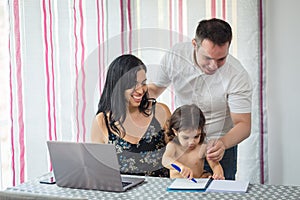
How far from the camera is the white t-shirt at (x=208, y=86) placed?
2.44 meters

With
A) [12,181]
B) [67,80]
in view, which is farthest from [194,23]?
[12,181]

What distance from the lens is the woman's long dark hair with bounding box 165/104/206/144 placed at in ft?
7.48

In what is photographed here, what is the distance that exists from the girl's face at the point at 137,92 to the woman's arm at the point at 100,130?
15 cm

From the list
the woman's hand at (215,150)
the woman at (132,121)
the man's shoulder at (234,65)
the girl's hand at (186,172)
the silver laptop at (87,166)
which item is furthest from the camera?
the man's shoulder at (234,65)

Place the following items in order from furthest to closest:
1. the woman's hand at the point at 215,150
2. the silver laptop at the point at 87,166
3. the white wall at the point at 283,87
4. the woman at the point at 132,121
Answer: the white wall at the point at 283,87, the woman's hand at the point at 215,150, the woman at the point at 132,121, the silver laptop at the point at 87,166

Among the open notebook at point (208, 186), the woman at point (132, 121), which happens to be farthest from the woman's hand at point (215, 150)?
the open notebook at point (208, 186)

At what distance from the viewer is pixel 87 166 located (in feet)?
6.50

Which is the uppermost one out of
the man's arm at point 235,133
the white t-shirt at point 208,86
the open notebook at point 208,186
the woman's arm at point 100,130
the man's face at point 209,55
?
the man's face at point 209,55

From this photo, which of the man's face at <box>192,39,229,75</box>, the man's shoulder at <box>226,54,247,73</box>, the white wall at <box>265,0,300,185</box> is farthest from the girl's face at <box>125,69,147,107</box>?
the white wall at <box>265,0,300,185</box>

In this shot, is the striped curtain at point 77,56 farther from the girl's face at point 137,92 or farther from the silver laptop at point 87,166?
the silver laptop at point 87,166

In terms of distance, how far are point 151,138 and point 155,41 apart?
0.47 m

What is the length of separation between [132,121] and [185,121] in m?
0.23

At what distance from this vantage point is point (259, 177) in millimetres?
3037

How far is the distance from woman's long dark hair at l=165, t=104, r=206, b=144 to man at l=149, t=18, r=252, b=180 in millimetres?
99
